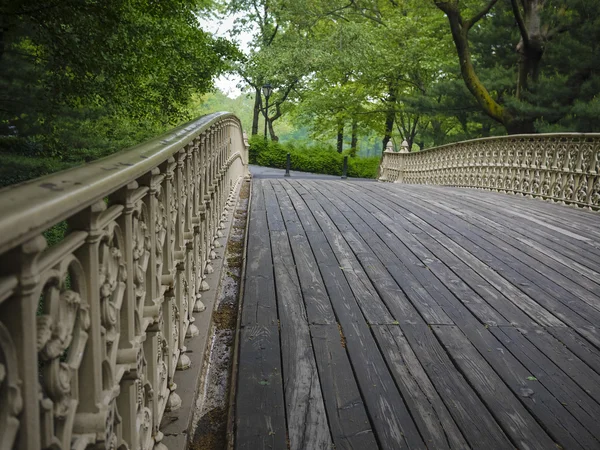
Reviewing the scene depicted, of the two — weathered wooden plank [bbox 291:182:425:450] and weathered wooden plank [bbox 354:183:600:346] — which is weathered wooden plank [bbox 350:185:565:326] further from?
weathered wooden plank [bbox 291:182:425:450]

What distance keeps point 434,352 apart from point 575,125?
52.4 ft

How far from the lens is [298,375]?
2.99 meters

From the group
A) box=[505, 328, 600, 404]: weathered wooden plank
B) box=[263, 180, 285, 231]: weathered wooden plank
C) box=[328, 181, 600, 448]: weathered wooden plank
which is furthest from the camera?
box=[263, 180, 285, 231]: weathered wooden plank

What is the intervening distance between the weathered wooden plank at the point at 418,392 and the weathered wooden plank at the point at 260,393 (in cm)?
67

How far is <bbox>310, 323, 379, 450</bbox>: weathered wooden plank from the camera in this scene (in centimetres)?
246

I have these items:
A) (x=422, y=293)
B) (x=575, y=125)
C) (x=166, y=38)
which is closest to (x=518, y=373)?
(x=422, y=293)

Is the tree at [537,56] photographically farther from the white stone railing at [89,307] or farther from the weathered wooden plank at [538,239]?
the white stone railing at [89,307]

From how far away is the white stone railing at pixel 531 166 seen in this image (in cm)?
966

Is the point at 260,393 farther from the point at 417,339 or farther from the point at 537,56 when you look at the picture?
the point at 537,56

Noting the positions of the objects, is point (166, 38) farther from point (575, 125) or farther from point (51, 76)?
point (575, 125)

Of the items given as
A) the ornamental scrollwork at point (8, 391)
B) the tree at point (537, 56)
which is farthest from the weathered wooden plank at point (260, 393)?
the tree at point (537, 56)

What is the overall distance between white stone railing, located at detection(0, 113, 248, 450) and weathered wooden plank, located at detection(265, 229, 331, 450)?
60cm

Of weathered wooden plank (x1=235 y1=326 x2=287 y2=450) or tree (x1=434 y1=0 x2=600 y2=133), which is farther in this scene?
tree (x1=434 y1=0 x2=600 y2=133)

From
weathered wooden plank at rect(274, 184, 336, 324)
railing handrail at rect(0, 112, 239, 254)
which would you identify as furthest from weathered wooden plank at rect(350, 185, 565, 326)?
railing handrail at rect(0, 112, 239, 254)
